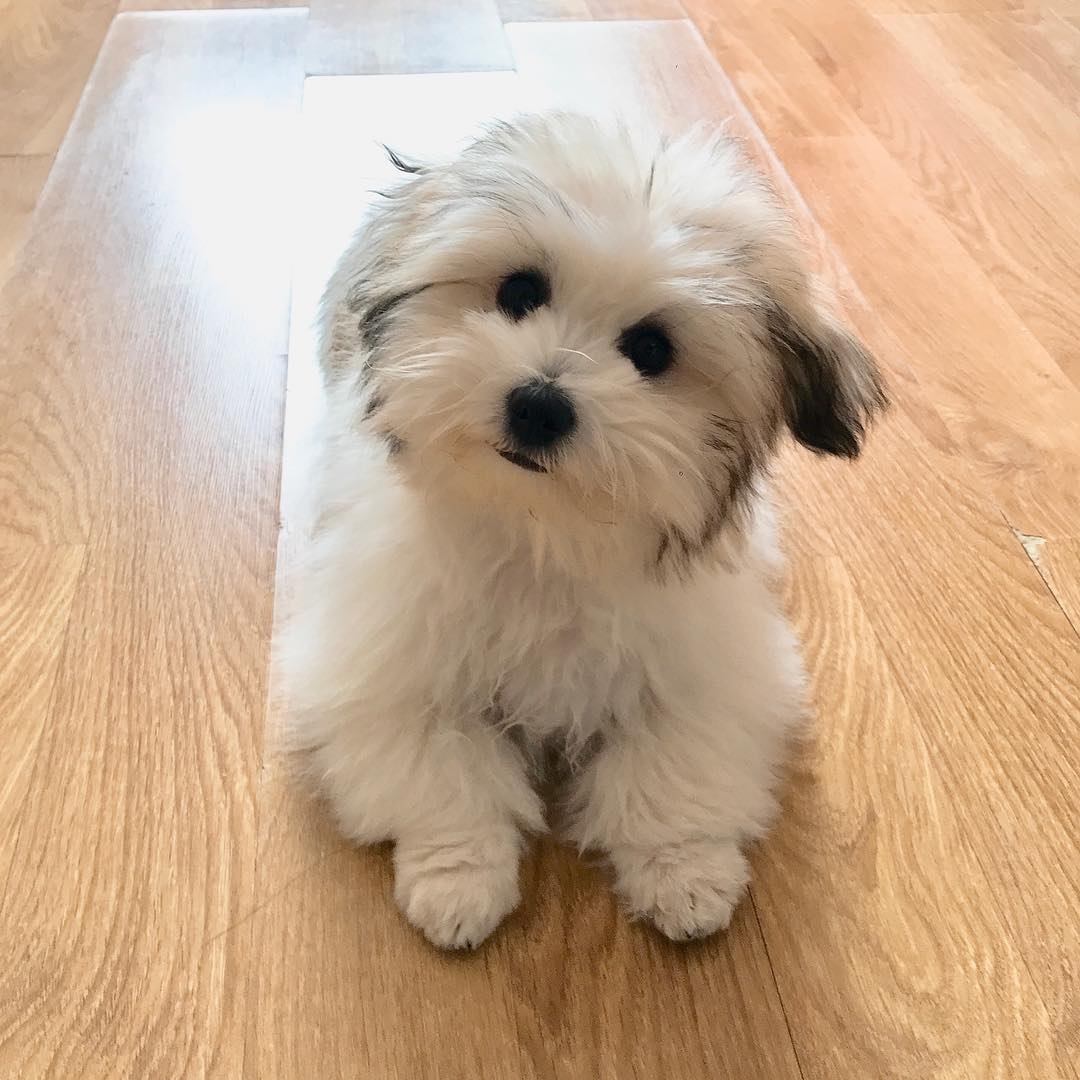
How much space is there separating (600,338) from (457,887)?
515 mm

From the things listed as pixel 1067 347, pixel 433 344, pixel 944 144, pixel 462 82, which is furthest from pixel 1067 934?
pixel 462 82

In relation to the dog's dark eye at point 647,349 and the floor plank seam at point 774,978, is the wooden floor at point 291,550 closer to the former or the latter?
the floor plank seam at point 774,978

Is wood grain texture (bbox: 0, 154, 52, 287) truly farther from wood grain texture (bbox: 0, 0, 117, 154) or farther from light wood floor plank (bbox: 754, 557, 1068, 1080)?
light wood floor plank (bbox: 754, 557, 1068, 1080)

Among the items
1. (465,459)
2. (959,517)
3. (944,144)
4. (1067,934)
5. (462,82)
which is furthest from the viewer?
(462,82)

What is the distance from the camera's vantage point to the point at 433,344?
946 mm

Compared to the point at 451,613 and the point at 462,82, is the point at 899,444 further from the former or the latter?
the point at 462,82

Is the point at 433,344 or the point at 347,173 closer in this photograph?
the point at 433,344

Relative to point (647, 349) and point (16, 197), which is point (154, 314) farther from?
point (647, 349)

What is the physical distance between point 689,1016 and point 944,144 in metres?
Answer: 1.93

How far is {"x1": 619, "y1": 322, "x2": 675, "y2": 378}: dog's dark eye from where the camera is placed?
0.95 meters

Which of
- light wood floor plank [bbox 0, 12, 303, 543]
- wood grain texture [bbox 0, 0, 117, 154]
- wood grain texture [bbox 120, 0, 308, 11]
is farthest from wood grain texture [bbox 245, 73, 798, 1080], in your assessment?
wood grain texture [bbox 120, 0, 308, 11]

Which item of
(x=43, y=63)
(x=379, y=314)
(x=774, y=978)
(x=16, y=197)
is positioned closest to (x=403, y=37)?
(x=43, y=63)

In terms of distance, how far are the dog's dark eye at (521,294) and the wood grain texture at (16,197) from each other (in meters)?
1.22

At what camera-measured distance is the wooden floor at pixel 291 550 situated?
1006mm
